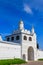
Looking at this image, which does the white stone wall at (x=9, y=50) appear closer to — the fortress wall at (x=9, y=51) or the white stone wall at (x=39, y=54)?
the fortress wall at (x=9, y=51)

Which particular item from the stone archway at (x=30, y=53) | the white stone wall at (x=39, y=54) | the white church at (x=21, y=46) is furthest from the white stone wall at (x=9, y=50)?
the white stone wall at (x=39, y=54)

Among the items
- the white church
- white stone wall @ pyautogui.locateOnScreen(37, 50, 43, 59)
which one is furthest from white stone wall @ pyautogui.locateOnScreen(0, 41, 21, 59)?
white stone wall @ pyautogui.locateOnScreen(37, 50, 43, 59)

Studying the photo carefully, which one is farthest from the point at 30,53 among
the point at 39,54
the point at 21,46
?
the point at 21,46

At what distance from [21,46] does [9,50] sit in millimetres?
4924

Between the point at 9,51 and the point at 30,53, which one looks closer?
the point at 9,51

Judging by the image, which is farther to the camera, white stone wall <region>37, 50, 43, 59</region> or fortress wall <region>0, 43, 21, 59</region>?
white stone wall <region>37, 50, 43, 59</region>

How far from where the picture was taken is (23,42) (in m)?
37.0

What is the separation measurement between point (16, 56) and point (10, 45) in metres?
2.94

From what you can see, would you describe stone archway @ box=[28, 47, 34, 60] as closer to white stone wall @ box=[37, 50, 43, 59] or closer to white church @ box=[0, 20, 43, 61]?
white church @ box=[0, 20, 43, 61]

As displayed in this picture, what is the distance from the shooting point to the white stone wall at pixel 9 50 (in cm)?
3017

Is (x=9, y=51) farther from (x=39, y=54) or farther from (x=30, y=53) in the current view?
(x=39, y=54)

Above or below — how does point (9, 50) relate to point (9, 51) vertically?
above

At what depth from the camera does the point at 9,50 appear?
3184 cm

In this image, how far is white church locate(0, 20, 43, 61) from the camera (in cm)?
3132
